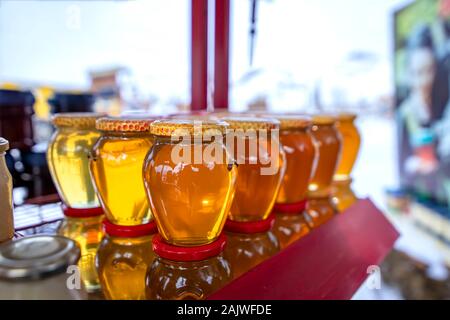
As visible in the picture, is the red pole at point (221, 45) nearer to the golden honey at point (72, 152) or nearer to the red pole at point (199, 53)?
the red pole at point (199, 53)

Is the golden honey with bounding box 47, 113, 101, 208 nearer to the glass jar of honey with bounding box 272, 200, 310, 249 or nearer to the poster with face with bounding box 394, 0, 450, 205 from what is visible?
the glass jar of honey with bounding box 272, 200, 310, 249

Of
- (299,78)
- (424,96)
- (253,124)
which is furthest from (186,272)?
(424,96)

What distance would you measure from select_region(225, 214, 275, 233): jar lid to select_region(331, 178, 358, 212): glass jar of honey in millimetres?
293

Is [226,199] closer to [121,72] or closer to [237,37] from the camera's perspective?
[237,37]

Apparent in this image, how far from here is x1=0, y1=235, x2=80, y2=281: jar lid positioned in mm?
324

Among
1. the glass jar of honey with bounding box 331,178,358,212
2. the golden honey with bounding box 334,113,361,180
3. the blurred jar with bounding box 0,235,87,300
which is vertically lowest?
the glass jar of honey with bounding box 331,178,358,212

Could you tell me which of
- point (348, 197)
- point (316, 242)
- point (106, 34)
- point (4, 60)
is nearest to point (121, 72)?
point (106, 34)

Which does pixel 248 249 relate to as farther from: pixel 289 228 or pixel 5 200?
pixel 5 200

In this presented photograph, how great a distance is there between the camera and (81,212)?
0.68 metres

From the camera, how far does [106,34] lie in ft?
7.36

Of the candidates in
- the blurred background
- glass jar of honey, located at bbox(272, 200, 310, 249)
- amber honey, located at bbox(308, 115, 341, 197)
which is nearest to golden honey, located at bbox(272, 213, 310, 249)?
glass jar of honey, located at bbox(272, 200, 310, 249)

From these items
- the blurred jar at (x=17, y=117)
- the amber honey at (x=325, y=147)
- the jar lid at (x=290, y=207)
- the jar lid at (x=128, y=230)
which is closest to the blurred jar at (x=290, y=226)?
the jar lid at (x=290, y=207)

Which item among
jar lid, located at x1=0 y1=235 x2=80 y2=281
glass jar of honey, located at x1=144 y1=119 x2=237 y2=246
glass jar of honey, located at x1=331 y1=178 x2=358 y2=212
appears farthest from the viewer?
glass jar of honey, located at x1=331 y1=178 x2=358 y2=212

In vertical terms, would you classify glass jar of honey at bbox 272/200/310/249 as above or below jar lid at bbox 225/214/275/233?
below
